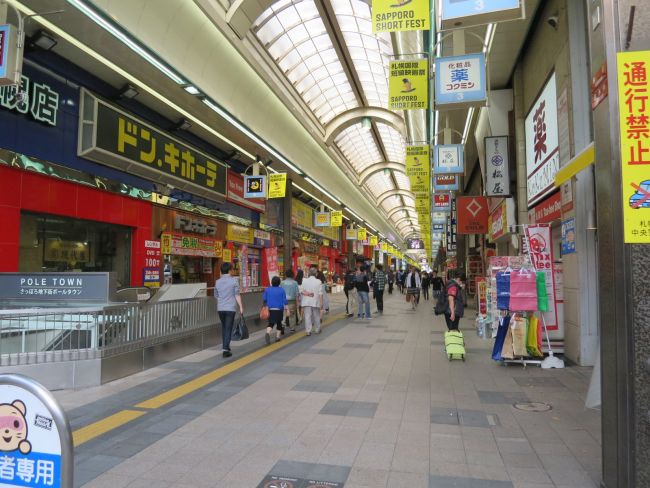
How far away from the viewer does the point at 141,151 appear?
34.3 ft

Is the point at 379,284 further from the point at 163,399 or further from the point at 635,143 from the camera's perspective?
the point at 635,143

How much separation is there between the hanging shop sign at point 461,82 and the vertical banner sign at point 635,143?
5069 millimetres

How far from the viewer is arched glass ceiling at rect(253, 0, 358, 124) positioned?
521 inches

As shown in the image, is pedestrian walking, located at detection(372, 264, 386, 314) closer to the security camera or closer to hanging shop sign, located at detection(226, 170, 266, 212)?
hanging shop sign, located at detection(226, 170, 266, 212)

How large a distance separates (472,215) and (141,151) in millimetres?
9729

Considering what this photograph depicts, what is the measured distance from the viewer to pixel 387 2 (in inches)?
265

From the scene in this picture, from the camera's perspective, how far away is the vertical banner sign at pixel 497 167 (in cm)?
1041

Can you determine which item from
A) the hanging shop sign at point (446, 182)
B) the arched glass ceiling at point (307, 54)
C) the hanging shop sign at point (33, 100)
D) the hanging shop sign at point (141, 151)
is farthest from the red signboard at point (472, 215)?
the hanging shop sign at point (33, 100)

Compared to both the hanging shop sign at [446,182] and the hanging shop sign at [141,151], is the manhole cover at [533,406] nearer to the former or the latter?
the hanging shop sign at [141,151]

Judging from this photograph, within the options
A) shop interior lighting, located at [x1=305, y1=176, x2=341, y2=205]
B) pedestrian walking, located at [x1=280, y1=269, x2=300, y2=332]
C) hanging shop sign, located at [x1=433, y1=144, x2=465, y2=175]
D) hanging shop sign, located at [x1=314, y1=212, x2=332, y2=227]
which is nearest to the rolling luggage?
pedestrian walking, located at [x1=280, y1=269, x2=300, y2=332]

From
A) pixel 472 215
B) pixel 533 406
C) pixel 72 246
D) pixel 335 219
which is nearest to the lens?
pixel 533 406

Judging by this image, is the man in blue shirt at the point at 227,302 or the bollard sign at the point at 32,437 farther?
the man in blue shirt at the point at 227,302

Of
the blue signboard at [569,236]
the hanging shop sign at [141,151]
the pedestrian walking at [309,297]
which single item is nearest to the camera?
the blue signboard at [569,236]

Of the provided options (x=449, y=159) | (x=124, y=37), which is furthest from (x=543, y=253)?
(x=124, y=37)
